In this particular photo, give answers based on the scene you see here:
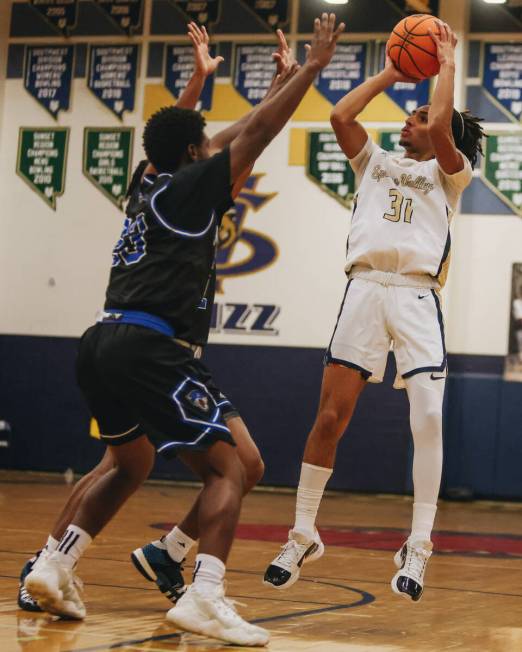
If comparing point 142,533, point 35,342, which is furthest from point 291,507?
point 35,342

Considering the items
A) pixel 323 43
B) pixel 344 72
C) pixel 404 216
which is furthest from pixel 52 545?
pixel 344 72

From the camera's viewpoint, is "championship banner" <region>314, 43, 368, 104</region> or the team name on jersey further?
"championship banner" <region>314, 43, 368, 104</region>

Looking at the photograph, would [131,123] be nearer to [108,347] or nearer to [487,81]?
[487,81]

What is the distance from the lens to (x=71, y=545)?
169 inches

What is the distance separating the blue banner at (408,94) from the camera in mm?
11289

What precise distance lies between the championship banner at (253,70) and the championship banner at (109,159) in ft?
3.97

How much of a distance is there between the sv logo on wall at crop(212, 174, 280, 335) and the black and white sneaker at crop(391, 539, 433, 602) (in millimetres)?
6793

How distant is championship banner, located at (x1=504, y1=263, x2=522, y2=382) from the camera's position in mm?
11000

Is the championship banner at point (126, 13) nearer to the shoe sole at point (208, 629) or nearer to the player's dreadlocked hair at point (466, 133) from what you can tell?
the player's dreadlocked hair at point (466, 133)

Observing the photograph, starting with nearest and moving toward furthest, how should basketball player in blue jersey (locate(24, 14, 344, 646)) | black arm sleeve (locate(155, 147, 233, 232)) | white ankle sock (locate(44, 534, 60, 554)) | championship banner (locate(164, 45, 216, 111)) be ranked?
basketball player in blue jersey (locate(24, 14, 344, 646))
black arm sleeve (locate(155, 147, 233, 232))
white ankle sock (locate(44, 534, 60, 554))
championship banner (locate(164, 45, 216, 111))

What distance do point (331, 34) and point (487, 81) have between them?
24.3ft

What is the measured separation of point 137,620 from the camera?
4258 millimetres

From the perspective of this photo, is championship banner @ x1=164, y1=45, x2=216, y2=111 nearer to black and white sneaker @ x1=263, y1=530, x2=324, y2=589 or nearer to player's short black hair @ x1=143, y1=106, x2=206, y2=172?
black and white sneaker @ x1=263, y1=530, x2=324, y2=589

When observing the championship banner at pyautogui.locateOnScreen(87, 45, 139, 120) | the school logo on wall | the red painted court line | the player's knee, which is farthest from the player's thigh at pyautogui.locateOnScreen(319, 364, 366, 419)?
the championship banner at pyautogui.locateOnScreen(87, 45, 139, 120)
